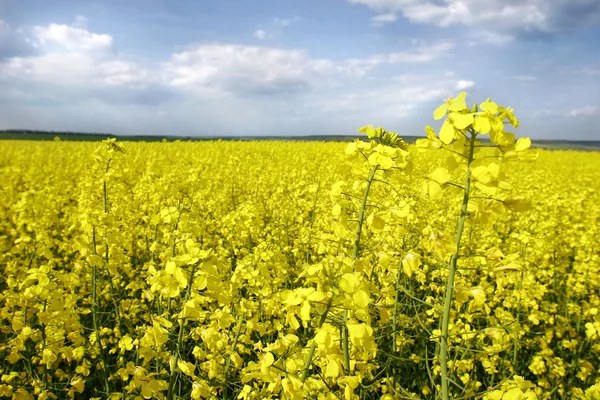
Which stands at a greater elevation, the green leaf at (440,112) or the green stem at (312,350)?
the green leaf at (440,112)

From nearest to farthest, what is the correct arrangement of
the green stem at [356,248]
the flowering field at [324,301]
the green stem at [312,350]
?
the green stem at [312,350]
the flowering field at [324,301]
the green stem at [356,248]

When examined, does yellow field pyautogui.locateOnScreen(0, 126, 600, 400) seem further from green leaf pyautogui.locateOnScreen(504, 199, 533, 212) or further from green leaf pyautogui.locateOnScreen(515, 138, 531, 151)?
green leaf pyautogui.locateOnScreen(515, 138, 531, 151)

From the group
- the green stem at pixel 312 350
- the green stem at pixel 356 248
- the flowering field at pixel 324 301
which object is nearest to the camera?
the green stem at pixel 312 350

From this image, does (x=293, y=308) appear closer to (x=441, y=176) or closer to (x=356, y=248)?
(x=356, y=248)

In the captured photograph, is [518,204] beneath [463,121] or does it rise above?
beneath

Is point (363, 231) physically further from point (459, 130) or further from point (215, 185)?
point (215, 185)

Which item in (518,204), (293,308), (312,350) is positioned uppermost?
(518,204)

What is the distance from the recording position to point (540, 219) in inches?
223

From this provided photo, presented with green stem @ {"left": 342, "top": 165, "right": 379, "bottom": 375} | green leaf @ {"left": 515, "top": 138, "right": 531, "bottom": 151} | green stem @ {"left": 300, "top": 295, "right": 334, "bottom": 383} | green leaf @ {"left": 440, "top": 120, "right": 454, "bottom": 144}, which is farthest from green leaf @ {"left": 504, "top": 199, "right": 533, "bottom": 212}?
green stem @ {"left": 300, "top": 295, "right": 334, "bottom": 383}

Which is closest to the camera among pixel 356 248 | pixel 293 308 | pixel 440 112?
pixel 293 308

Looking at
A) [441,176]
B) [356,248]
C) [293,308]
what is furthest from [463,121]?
[293,308]

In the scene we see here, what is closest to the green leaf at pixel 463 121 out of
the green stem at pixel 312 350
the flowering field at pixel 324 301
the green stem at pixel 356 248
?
the flowering field at pixel 324 301

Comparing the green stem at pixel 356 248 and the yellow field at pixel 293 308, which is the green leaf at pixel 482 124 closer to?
the yellow field at pixel 293 308

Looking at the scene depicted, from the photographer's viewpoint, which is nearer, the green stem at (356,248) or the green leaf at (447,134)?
the green leaf at (447,134)
